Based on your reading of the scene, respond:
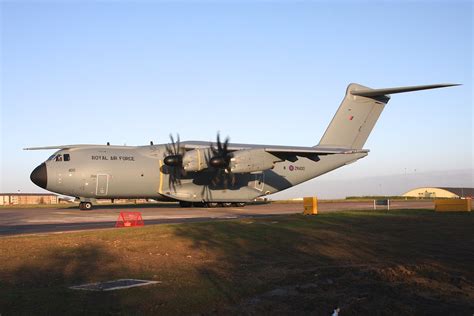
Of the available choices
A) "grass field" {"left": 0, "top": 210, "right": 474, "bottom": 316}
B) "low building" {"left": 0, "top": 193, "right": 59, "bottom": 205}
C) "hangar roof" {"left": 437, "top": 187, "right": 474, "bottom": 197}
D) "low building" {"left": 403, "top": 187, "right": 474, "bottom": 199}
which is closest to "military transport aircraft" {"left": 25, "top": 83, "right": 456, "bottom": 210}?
"grass field" {"left": 0, "top": 210, "right": 474, "bottom": 316}

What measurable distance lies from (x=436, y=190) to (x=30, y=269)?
80302mm

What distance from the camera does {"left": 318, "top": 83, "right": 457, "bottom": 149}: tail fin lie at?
143 feet

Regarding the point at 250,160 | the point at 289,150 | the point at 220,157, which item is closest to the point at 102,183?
the point at 220,157

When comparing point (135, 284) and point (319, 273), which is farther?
point (319, 273)

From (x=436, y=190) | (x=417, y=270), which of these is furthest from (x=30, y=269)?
(x=436, y=190)

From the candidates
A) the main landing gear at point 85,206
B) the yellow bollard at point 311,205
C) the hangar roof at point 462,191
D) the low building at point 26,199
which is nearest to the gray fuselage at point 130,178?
the main landing gear at point 85,206

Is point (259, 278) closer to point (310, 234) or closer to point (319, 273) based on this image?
point (319, 273)

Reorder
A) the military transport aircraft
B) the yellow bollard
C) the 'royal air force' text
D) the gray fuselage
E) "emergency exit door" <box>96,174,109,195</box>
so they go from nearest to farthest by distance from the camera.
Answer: the yellow bollard
the gray fuselage
the military transport aircraft
"emergency exit door" <box>96,174,109,195</box>
the 'royal air force' text

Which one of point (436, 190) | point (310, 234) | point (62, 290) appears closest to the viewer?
point (62, 290)

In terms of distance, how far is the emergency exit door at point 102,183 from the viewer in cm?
3747

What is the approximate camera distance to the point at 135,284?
1090 cm

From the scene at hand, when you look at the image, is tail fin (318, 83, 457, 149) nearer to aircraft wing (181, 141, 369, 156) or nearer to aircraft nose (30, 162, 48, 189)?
aircraft wing (181, 141, 369, 156)

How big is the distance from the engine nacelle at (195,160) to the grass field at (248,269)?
1593 cm

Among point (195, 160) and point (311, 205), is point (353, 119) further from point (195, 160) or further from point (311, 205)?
point (311, 205)
